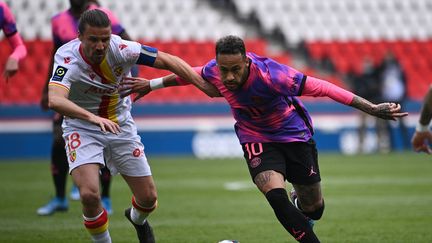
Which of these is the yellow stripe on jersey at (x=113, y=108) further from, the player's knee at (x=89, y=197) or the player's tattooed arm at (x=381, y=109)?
the player's tattooed arm at (x=381, y=109)

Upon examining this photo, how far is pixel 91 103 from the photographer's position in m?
6.97

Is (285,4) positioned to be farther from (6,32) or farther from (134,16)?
(6,32)

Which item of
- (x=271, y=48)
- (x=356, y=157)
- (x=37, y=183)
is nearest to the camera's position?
(x=37, y=183)

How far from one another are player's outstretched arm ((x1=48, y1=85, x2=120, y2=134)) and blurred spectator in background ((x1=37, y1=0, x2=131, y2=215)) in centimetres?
283

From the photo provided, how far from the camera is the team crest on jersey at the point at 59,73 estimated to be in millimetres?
6496

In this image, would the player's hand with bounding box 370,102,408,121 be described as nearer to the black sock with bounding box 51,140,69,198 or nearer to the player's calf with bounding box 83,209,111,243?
the player's calf with bounding box 83,209,111,243

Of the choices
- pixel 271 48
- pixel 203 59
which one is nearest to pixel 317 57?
pixel 271 48

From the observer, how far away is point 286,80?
6582 mm

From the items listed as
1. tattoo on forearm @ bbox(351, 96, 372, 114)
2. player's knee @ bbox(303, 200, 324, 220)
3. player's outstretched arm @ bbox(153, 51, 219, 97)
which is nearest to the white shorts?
player's outstretched arm @ bbox(153, 51, 219, 97)

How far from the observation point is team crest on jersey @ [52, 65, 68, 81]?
21.3 feet

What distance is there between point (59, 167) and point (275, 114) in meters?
4.04

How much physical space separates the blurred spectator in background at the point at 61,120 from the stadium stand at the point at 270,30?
A: 466 inches

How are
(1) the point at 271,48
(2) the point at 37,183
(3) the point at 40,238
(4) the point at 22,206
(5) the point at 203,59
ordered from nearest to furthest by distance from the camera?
(3) the point at 40,238
(4) the point at 22,206
(2) the point at 37,183
(5) the point at 203,59
(1) the point at 271,48

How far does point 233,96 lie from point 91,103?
1.22m
